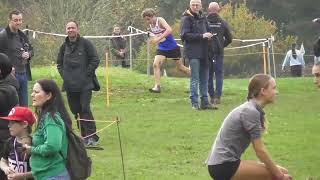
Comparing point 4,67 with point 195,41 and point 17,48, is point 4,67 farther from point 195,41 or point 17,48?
point 195,41

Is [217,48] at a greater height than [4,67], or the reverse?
[4,67]

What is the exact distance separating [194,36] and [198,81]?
85cm

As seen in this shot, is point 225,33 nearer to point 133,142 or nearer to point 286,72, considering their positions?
point 133,142

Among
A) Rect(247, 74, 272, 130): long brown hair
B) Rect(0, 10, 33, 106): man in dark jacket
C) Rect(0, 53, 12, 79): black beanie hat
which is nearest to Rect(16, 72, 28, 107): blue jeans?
Rect(0, 10, 33, 106): man in dark jacket

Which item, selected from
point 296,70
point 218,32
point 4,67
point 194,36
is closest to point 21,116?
point 4,67

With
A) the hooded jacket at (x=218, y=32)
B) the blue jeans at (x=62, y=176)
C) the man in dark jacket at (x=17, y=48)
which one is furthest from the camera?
the hooded jacket at (x=218, y=32)

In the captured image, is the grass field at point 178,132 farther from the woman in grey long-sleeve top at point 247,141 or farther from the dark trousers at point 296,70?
the dark trousers at point 296,70

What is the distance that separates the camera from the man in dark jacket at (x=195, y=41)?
1375cm

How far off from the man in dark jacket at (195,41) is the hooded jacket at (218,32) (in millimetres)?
708

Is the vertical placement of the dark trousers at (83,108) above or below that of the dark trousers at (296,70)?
above

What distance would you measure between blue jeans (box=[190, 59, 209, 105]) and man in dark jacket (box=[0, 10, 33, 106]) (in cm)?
320

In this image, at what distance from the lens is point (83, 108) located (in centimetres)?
1080

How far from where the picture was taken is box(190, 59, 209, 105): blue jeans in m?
13.8

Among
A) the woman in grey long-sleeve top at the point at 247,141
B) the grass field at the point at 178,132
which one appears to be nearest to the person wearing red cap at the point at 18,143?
the woman in grey long-sleeve top at the point at 247,141
